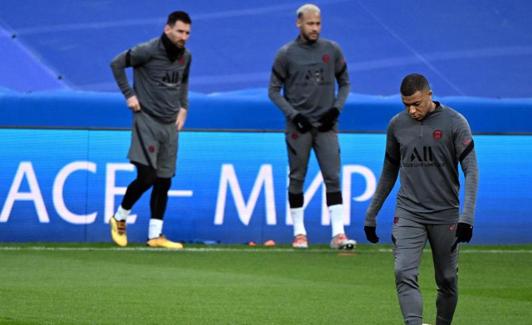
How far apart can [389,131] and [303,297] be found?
1.93 metres

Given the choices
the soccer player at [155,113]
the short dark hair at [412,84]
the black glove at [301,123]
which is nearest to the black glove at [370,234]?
the short dark hair at [412,84]

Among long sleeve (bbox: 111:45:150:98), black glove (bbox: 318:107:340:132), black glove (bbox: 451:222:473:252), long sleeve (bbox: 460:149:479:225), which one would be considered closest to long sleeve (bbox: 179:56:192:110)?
long sleeve (bbox: 111:45:150:98)

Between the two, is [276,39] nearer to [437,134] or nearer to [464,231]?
[437,134]

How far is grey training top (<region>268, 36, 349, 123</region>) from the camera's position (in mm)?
12812

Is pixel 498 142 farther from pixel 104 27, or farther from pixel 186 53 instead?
pixel 104 27

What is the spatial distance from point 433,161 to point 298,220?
17.9ft

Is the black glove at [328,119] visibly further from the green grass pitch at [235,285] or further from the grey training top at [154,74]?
the grey training top at [154,74]

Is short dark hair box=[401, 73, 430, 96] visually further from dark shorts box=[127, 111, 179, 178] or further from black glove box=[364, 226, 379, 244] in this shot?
dark shorts box=[127, 111, 179, 178]

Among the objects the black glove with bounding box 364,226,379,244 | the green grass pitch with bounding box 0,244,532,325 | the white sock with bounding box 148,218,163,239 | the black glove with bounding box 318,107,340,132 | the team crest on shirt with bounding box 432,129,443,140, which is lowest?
the green grass pitch with bounding box 0,244,532,325

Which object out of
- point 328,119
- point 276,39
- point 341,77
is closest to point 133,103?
point 328,119

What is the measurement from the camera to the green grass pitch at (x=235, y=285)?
8.17 metres

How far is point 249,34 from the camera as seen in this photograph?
687 inches

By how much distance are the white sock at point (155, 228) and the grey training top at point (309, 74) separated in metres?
1.63

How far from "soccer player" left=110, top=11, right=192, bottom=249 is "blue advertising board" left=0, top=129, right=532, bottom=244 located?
23.4 inches
